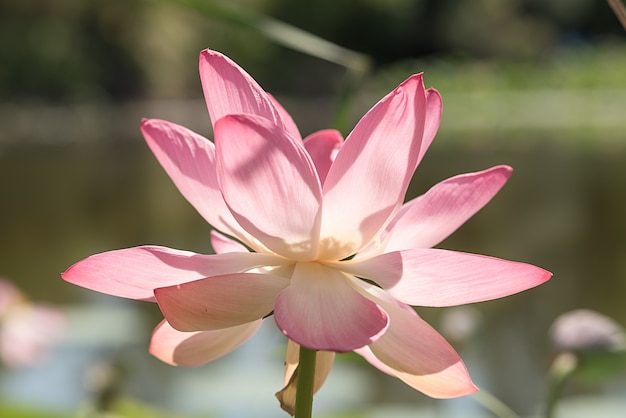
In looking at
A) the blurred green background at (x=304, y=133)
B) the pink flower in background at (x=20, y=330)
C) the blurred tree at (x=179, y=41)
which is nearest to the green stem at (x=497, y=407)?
the blurred green background at (x=304, y=133)

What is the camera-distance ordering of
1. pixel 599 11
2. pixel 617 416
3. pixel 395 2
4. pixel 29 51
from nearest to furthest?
pixel 617 416 < pixel 29 51 < pixel 395 2 < pixel 599 11

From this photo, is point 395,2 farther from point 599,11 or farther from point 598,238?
point 598,238

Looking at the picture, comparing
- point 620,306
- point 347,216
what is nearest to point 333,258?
point 347,216

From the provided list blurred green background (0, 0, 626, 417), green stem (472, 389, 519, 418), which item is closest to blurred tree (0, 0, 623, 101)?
blurred green background (0, 0, 626, 417)

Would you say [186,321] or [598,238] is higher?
[186,321]

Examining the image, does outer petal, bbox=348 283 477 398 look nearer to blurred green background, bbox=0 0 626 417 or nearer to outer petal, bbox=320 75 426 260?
outer petal, bbox=320 75 426 260

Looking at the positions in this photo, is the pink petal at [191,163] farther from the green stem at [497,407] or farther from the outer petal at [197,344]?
the green stem at [497,407]

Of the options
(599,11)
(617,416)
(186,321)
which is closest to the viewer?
(186,321)

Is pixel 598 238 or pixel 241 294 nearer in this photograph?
pixel 241 294
